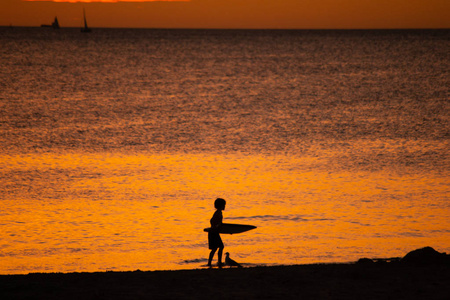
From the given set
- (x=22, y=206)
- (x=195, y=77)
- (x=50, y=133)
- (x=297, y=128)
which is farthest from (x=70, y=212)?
(x=195, y=77)

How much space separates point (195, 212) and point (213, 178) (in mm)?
4661

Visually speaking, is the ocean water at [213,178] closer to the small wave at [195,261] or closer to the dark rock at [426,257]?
the small wave at [195,261]

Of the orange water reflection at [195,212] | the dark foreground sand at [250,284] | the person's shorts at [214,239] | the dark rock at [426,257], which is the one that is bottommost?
the dark foreground sand at [250,284]

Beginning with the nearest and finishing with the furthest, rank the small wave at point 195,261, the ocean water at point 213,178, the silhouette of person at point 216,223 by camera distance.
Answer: the silhouette of person at point 216,223 < the small wave at point 195,261 < the ocean water at point 213,178

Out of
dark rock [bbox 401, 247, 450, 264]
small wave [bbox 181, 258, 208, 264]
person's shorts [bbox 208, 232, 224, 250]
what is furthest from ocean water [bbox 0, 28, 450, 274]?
dark rock [bbox 401, 247, 450, 264]

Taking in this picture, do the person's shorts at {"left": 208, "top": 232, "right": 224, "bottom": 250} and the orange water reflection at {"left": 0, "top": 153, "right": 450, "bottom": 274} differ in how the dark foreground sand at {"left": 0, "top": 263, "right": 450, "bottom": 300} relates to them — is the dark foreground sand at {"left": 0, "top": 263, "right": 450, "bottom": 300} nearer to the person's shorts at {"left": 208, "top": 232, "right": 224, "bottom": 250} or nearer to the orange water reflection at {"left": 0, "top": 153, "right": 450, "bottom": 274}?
the person's shorts at {"left": 208, "top": 232, "right": 224, "bottom": 250}

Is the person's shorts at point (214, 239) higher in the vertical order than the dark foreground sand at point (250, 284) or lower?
higher

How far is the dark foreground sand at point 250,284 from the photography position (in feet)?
28.1

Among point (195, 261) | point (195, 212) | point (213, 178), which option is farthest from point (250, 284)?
point (213, 178)

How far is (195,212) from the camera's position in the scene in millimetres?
16734

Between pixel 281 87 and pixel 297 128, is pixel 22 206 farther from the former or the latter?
pixel 281 87

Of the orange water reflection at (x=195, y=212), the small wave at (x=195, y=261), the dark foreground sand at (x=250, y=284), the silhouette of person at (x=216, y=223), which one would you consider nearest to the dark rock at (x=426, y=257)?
the dark foreground sand at (x=250, y=284)

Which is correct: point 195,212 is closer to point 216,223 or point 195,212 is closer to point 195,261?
point 195,261

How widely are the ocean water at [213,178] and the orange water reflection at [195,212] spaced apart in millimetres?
59
